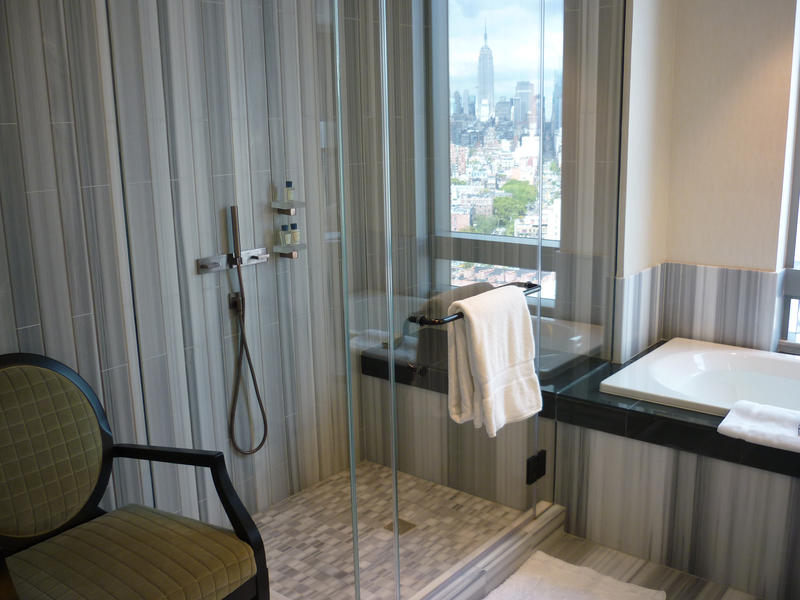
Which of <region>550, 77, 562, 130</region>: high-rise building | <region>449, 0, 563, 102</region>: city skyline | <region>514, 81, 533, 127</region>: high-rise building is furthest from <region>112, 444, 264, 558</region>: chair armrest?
<region>550, 77, 562, 130</region>: high-rise building

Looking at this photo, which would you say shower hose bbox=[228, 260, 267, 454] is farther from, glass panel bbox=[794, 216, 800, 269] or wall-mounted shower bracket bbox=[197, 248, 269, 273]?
glass panel bbox=[794, 216, 800, 269]

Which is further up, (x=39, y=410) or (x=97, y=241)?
(x=97, y=241)

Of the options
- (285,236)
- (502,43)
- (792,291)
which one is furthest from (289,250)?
(792,291)

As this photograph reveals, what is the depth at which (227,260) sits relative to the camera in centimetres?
263

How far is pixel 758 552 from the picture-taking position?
2514 millimetres

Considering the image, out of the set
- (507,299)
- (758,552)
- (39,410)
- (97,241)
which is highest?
(97,241)

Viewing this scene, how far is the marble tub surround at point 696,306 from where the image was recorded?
10.4ft

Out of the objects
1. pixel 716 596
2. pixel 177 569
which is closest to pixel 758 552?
pixel 716 596

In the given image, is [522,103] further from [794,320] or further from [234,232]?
[794,320]

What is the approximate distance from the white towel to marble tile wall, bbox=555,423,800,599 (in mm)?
473

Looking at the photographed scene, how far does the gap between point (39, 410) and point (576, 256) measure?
6.50 feet

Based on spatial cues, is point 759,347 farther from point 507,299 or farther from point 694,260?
point 507,299

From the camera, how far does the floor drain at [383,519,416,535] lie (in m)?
2.09

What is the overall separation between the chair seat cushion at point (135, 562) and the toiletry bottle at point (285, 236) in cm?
113
